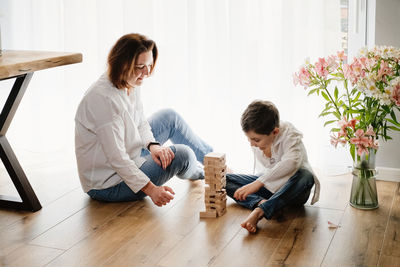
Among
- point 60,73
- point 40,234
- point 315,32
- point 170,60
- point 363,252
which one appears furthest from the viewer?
point 60,73

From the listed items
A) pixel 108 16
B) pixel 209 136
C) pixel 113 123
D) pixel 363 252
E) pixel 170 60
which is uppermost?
pixel 108 16

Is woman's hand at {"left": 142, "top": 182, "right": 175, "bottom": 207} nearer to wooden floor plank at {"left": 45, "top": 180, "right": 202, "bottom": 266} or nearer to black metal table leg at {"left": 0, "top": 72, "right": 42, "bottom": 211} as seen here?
wooden floor plank at {"left": 45, "top": 180, "right": 202, "bottom": 266}

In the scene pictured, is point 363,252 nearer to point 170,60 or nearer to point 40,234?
point 40,234

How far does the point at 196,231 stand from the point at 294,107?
108 cm

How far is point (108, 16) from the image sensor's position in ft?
11.5

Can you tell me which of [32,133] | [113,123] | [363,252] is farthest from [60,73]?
[363,252]

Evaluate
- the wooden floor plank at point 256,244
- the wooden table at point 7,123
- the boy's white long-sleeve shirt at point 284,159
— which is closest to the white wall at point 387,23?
the boy's white long-sleeve shirt at point 284,159

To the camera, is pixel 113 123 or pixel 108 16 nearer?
pixel 113 123

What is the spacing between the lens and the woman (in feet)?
8.32

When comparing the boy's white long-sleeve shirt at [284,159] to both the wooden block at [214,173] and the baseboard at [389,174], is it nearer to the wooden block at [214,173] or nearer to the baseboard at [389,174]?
the wooden block at [214,173]

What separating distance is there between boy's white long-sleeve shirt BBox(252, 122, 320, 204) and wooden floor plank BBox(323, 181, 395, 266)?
0.21 meters

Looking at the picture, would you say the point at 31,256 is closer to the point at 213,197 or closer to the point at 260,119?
the point at 213,197

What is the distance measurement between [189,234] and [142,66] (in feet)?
2.51

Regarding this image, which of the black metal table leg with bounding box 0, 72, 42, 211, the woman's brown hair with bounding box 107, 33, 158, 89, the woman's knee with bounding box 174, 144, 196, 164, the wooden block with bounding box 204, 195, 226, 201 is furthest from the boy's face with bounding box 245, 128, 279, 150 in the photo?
the black metal table leg with bounding box 0, 72, 42, 211
